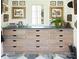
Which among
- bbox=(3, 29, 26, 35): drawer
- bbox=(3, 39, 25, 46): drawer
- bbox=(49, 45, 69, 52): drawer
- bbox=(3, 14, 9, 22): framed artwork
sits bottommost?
bbox=(49, 45, 69, 52): drawer

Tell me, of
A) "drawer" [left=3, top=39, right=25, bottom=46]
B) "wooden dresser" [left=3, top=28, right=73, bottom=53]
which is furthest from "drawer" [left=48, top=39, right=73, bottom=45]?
"drawer" [left=3, top=39, right=25, bottom=46]

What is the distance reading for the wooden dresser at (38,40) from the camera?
19.1ft

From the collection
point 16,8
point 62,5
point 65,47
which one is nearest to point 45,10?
point 62,5

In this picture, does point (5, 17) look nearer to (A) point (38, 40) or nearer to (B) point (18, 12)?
(B) point (18, 12)

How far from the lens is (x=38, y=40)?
590 centimetres

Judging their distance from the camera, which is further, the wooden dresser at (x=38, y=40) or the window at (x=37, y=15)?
the window at (x=37, y=15)

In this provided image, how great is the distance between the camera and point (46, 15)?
21.2 ft

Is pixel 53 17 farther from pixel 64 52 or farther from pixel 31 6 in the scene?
pixel 64 52

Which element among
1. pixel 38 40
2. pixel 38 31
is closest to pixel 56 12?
pixel 38 31

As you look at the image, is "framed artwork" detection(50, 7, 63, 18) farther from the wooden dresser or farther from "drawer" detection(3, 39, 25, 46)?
"drawer" detection(3, 39, 25, 46)

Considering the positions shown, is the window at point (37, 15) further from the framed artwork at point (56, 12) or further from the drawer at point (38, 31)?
the drawer at point (38, 31)

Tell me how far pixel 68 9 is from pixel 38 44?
1.68m

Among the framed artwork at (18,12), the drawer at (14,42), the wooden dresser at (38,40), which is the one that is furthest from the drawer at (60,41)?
the framed artwork at (18,12)

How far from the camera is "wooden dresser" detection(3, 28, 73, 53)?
5.82 m
